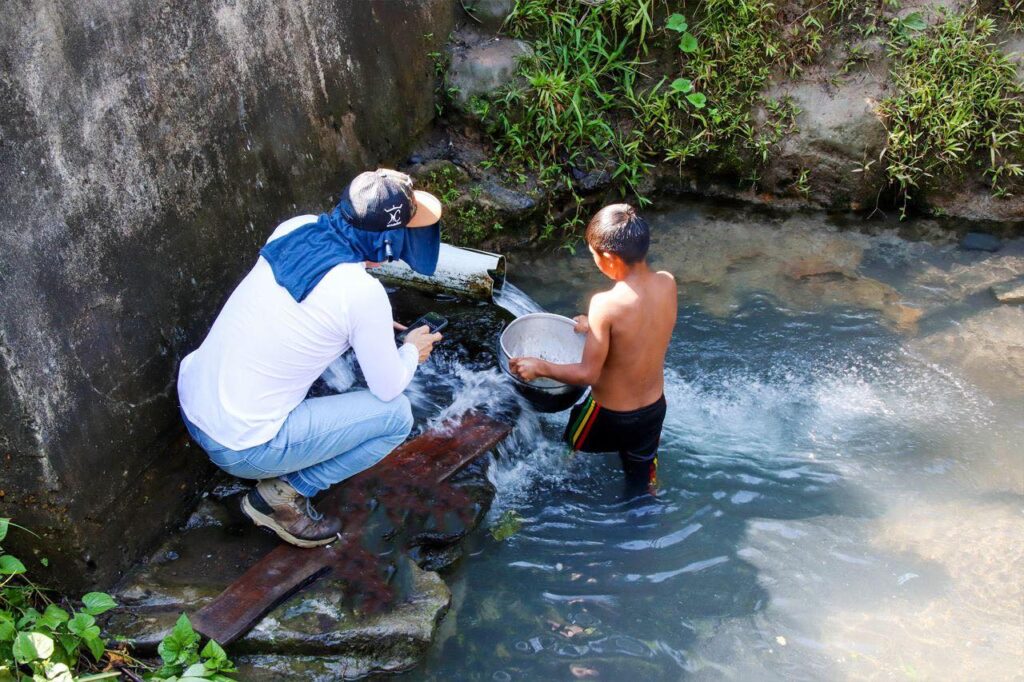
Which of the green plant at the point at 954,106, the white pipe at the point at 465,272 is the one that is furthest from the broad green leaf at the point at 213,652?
the green plant at the point at 954,106

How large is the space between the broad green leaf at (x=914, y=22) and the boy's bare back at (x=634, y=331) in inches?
138

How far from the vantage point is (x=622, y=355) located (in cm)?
366

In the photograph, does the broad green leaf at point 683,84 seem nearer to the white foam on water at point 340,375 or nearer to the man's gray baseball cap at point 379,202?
the white foam on water at point 340,375

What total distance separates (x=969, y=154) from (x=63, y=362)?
564 cm

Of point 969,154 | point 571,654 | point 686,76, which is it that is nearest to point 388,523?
point 571,654

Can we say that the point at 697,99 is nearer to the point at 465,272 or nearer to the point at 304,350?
the point at 465,272

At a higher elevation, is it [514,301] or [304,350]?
[304,350]

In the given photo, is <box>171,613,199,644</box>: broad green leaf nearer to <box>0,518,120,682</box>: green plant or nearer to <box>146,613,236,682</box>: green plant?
<box>146,613,236,682</box>: green plant

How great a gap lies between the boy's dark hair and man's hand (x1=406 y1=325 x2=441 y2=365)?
84cm

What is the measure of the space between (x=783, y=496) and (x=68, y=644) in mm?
3186

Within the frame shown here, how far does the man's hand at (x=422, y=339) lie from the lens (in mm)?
3590

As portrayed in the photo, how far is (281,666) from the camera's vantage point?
10.6 feet

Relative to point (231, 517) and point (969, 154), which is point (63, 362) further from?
point (969, 154)

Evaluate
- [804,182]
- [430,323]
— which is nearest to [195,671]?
[430,323]
